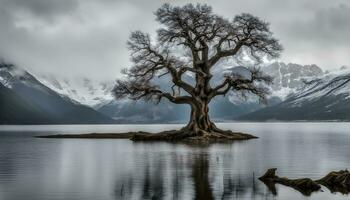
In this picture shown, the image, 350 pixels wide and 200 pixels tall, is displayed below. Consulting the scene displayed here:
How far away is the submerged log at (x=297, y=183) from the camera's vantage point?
30.1m

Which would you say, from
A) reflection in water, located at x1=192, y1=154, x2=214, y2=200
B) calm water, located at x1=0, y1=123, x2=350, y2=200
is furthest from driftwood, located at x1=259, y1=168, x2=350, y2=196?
reflection in water, located at x1=192, y1=154, x2=214, y2=200

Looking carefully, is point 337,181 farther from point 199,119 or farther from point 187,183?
point 199,119

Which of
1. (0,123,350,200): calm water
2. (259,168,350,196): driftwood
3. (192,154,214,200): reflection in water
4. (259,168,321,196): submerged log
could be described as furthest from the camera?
(259,168,350,196): driftwood

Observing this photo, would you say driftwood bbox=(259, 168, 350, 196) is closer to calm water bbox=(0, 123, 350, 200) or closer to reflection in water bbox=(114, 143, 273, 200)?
calm water bbox=(0, 123, 350, 200)

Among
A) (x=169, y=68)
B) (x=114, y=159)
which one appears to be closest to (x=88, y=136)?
(x=169, y=68)

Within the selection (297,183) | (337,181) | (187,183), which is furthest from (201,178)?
(337,181)

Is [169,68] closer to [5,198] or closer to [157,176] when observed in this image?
[157,176]

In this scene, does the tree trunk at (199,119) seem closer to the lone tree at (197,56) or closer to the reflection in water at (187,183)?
the lone tree at (197,56)

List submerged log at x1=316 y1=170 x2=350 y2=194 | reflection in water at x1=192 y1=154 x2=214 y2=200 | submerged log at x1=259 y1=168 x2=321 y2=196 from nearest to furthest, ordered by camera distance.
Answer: reflection in water at x1=192 y1=154 x2=214 y2=200, submerged log at x1=259 y1=168 x2=321 y2=196, submerged log at x1=316 y1=170 x2=350 y2=194

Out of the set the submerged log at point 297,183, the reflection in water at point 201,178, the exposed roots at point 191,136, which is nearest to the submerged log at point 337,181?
the submerged log at point 297,183

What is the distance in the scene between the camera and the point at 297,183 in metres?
31.4

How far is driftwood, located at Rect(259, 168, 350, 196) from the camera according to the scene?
30.3 meters

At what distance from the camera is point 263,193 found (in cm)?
2892

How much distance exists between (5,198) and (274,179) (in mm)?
15944
